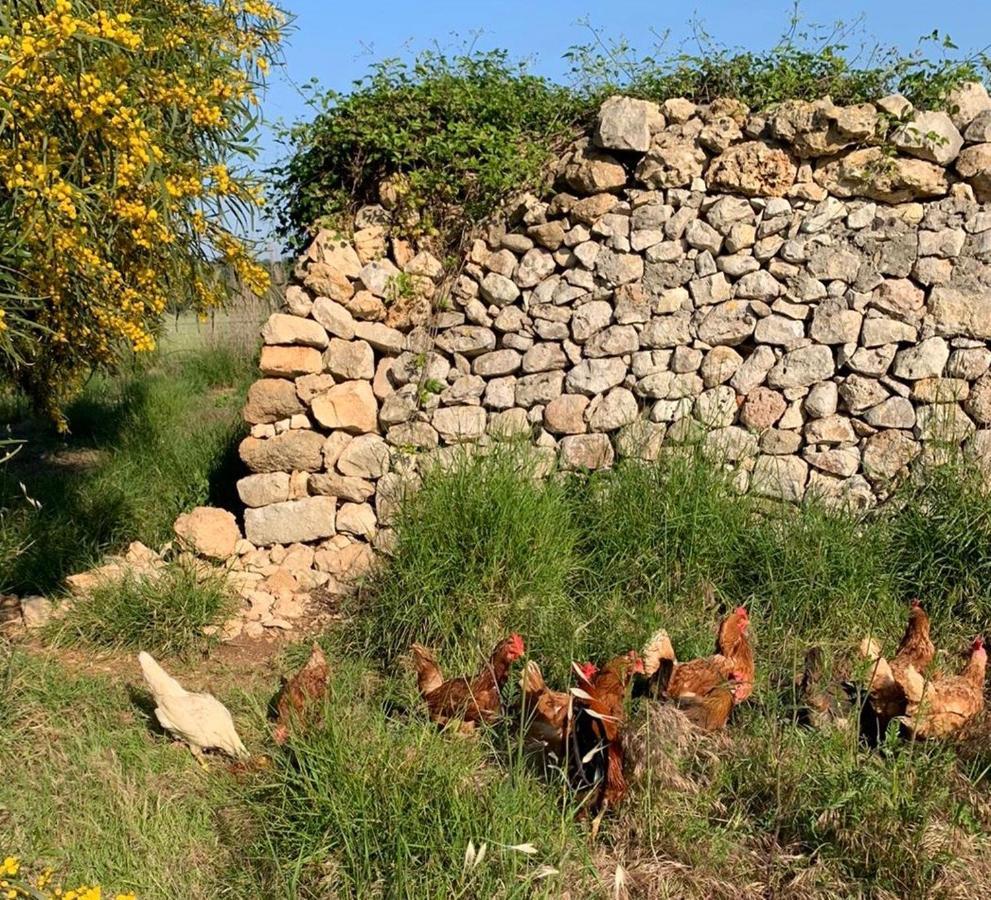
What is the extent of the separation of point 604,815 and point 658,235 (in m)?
3.30

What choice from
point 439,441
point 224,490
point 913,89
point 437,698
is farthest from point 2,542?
point 913,89

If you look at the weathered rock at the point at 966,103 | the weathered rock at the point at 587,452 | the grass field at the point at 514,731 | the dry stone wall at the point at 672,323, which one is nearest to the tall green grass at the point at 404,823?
the grass field at the point at 514,731

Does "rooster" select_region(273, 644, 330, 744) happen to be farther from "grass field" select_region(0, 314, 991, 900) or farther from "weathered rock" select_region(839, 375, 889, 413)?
"weathered rock" select_region(839, 375, 889, 413)

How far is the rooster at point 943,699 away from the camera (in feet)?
12.0

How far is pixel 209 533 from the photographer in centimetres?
574

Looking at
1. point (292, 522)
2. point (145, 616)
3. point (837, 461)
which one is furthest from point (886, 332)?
point (145, 616)

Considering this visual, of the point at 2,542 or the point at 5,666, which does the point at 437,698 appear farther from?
the point at 2,542

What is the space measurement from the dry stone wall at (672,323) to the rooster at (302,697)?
148 centimetres

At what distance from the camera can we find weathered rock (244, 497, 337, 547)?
19.0 ft

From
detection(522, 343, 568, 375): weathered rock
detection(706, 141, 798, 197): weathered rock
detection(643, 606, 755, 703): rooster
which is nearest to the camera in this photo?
detection(643, 606, 755, 703): rooster

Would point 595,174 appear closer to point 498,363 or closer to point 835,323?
point 498,363

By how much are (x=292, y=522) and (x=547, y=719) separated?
8.65ft

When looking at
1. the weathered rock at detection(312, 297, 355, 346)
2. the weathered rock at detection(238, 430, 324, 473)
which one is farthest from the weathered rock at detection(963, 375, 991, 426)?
the weathered rock at detection(238, 430, 324, 473)

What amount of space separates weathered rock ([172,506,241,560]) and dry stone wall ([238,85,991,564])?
0.45 feet
